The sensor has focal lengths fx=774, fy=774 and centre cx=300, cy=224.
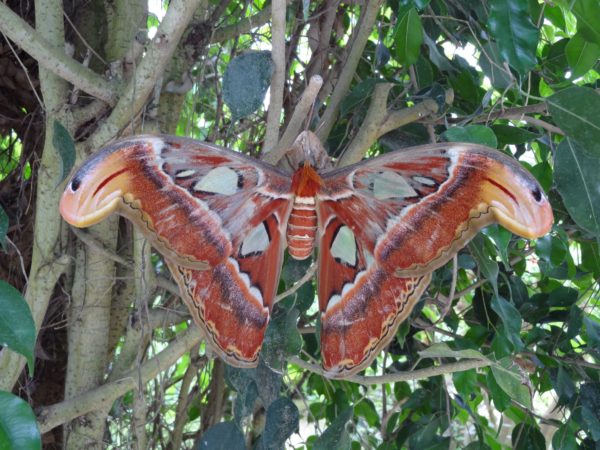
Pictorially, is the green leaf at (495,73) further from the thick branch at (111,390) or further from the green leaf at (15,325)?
the green leaf at (15,325)

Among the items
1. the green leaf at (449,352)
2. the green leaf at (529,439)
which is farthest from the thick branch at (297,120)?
the green leaf at (529,439)

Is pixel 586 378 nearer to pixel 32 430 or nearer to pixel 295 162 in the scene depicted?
pixel 295 162

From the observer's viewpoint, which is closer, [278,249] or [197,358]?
[278,249]

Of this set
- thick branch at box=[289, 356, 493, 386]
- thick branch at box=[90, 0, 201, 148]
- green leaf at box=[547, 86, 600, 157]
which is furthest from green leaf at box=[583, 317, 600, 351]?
thick branch at box=[90, 0, 201, 148]

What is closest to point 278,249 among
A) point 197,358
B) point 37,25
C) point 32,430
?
point 32,430

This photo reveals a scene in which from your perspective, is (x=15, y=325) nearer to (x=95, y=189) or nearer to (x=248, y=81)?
(x=95, y=189)

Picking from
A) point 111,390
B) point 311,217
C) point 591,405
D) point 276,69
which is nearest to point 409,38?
point 276,69

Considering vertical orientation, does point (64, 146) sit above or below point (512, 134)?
above

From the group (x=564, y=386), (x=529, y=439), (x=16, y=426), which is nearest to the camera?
(x=16, y=426)
